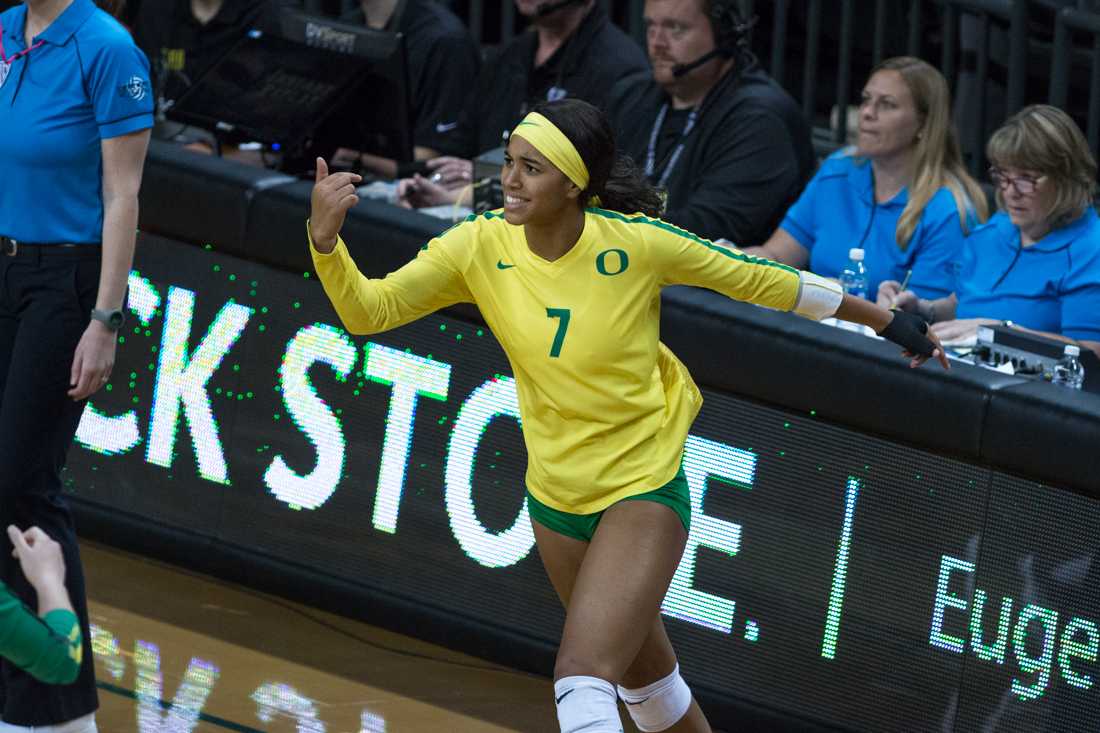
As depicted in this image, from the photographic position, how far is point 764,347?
18.2 feet

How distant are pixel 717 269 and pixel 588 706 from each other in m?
1.09

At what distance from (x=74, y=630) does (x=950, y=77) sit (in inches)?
255

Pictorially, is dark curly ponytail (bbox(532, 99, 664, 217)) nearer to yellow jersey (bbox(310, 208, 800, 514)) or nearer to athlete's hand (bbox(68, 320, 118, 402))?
yellow jersey (bbox(310, 208, 800, 514))

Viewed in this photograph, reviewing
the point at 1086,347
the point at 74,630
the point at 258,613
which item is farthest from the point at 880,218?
the point at 74,630

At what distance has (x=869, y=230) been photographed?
7168 mm

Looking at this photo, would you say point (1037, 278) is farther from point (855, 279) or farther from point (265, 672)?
point (265, 672)

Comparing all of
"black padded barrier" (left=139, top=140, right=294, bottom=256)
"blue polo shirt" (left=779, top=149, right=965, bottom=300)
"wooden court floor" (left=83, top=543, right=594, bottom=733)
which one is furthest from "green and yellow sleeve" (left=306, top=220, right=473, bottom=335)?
"blue polo shirt" (left=779, top=149, right=965, bottom=300)

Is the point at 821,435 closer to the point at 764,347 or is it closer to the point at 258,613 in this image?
the point at 764,347

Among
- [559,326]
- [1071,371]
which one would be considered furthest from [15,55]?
[1071,371]

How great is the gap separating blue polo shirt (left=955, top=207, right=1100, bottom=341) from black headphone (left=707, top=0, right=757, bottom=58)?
1212mm

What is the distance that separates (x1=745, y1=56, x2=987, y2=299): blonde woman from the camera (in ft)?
23.1

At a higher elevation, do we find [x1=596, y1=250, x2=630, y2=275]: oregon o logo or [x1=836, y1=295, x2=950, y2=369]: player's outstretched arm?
[x1=596, y1=250, x2=630, y2=275]: oregon o logo

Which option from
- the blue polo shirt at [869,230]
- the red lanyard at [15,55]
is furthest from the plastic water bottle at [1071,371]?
the red lanyard at [15,55]

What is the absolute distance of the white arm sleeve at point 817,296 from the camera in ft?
15.5
